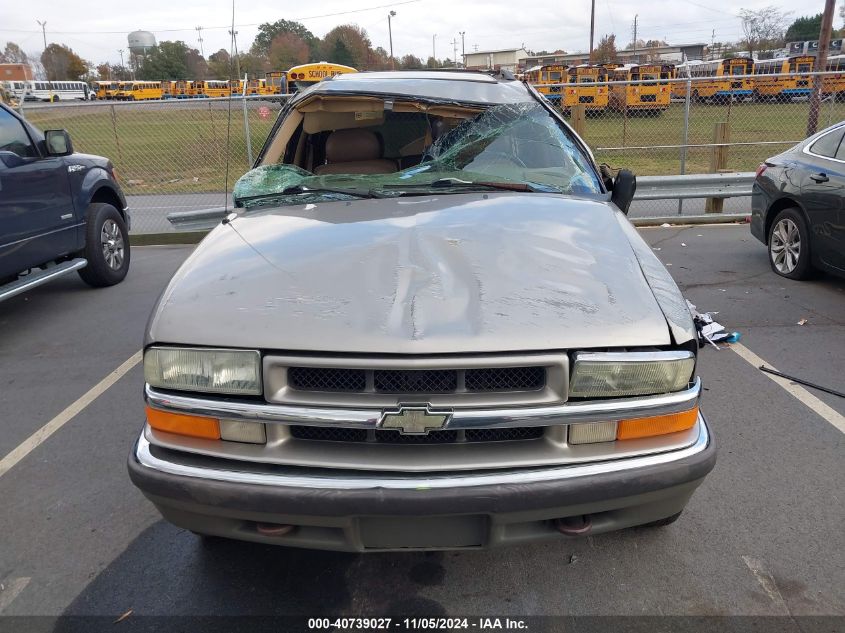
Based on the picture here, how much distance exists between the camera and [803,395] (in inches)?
156

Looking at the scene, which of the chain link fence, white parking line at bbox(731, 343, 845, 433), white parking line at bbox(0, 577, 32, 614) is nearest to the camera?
white parking line at bbox(0, 577, 32, 614)

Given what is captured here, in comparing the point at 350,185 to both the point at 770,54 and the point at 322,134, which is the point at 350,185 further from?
the point at 770,54

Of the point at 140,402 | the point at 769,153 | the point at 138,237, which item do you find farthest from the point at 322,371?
the point at 769,153

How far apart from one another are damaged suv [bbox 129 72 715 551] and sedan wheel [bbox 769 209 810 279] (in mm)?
4487

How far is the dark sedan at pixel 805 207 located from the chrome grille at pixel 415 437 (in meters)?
4.67

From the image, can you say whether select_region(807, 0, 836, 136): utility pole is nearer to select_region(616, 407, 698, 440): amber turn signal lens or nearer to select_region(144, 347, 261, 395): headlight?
select_region(616, 407, 698, 440): amber turn signal lens

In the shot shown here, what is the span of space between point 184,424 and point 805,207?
18.9ft

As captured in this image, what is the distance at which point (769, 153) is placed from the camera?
14891mm

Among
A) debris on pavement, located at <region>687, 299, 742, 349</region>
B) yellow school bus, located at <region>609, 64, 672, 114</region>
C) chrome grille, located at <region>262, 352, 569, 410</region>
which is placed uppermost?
yellow school bus, located at <region>609, 64, 672, 114</region>

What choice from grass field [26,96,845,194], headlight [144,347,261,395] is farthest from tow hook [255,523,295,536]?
grass field [26,96,845,194]

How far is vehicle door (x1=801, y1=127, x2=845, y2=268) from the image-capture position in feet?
17.8

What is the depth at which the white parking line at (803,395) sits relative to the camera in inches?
144

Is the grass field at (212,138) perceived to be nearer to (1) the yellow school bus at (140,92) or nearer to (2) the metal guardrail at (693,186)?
(2) the metal guardrail at (693,186)

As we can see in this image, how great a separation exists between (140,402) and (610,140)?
16241 mm
